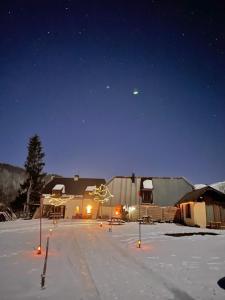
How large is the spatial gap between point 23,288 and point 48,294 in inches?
36.8

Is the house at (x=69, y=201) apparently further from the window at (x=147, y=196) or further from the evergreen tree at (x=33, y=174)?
the window at (x=147, y=196)

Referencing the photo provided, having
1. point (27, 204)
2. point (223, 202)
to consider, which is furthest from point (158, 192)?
point (27, 204)

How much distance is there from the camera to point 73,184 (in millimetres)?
52219

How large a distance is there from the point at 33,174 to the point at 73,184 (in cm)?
757

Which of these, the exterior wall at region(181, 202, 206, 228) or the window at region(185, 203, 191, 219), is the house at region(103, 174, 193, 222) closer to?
the window at region(185, 203, 191, 219)

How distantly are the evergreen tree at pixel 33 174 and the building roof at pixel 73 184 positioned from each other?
1.75 meters

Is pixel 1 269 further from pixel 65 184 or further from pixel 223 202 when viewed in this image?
pixel 65 184

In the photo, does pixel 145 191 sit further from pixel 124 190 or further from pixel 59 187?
pixel 59 187

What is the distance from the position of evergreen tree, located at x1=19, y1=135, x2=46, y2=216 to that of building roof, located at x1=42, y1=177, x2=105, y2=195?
1.75 metres

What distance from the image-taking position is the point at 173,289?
7.57 meters

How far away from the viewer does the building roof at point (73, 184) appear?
50.4 metres

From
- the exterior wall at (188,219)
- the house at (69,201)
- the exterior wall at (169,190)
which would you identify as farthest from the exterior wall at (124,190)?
the exterior wall at (188,219)

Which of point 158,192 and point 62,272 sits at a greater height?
point 158,192

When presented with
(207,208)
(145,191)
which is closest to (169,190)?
(145,191)
